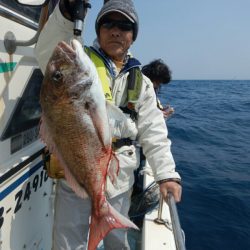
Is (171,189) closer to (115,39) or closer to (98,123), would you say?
(98,123)

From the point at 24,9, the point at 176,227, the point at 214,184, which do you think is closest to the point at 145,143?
the point at 176,227

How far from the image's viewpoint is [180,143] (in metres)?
11.3

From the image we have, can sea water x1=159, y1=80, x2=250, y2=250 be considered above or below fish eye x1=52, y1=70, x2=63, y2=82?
below

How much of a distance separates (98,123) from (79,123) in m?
0.10

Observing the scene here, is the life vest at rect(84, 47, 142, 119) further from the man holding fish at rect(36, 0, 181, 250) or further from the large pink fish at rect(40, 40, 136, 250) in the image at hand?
A: the large pink fish at rect(40, 40, 136, 250)

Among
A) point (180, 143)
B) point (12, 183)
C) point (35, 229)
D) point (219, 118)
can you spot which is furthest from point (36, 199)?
point (219, 118)

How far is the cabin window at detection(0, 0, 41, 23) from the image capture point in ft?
6.66

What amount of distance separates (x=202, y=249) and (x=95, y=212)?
3465mm

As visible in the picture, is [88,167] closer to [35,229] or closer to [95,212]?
[95,212]

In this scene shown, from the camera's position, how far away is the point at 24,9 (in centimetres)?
229

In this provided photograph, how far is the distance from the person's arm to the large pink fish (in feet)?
2.16

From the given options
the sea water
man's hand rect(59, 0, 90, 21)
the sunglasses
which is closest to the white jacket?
the sunglasses

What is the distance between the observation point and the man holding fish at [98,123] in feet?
5.64

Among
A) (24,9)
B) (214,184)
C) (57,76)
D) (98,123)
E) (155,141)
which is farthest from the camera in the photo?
(214,184)
